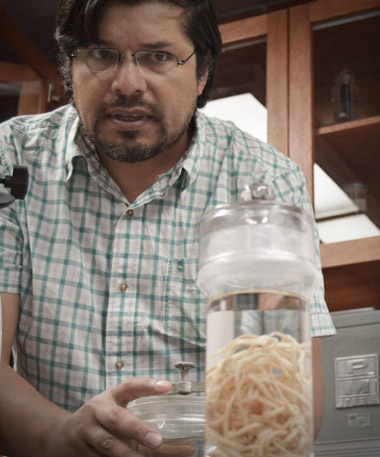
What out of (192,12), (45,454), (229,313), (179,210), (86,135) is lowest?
(45,454)

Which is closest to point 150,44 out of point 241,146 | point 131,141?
point 131,141

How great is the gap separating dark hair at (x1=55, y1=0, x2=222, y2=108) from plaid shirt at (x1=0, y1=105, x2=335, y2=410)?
0.41ft

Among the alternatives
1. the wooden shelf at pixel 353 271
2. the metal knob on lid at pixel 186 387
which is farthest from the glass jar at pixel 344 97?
the metal knob on lid at pixel 186 387

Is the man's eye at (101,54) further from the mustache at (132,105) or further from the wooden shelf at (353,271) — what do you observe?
the wooden shelf at (353,271)

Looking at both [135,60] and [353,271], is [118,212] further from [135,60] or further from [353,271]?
[353,271]

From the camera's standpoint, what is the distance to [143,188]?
153 centimetres

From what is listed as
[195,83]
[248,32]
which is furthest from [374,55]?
[195,83]

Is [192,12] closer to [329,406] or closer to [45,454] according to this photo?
[45,454]

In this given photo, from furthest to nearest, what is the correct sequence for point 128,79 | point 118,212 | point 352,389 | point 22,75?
1. point 22,75
2. point 352,389
3. point 118,212
4. point 128,79

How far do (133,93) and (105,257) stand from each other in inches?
11.5

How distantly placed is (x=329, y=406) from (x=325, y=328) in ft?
2.17

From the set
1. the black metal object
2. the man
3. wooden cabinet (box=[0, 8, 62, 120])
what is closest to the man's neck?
the man

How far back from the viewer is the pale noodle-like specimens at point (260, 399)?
0.67 m

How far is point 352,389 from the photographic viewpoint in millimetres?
1911
